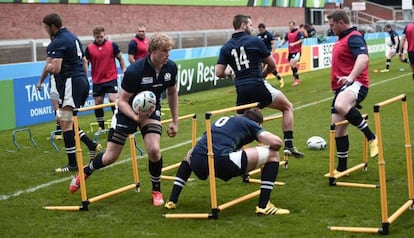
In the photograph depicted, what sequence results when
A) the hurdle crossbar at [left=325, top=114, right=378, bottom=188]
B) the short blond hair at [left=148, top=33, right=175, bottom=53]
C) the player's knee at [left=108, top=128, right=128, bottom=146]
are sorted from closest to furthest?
the short blond hair at [left=148, top=33, right=175, bottom=53] → the player's knee at [left=108, top=128, right=128, bottom=146] → the hurdle crossbar at [left=325, top=114, right=378, bottom=188]

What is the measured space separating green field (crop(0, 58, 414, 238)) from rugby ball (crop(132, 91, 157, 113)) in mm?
1144

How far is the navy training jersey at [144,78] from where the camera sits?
316 inches

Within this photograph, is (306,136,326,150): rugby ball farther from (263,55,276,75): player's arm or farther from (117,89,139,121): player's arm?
(117,89,139,121): player's arm

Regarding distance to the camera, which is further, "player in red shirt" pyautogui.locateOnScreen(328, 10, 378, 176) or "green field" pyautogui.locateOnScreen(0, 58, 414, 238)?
"player in red shirt" pyautogui.locateOnScreen(328, 10, 378, 176)

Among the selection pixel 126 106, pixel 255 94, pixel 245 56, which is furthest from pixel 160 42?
pixel 255 94

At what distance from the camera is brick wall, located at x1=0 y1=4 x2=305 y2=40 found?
28984 millimetres

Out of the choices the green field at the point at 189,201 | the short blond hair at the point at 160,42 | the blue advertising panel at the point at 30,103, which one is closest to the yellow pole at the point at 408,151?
the green field at the point at 189,201

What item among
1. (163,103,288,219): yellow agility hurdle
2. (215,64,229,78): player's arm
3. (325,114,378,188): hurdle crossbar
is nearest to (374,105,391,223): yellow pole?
(163,103,288,219): yellow agility hurdle

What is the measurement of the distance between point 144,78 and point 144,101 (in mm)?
293

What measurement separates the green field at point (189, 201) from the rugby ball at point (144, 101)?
3.75 ft

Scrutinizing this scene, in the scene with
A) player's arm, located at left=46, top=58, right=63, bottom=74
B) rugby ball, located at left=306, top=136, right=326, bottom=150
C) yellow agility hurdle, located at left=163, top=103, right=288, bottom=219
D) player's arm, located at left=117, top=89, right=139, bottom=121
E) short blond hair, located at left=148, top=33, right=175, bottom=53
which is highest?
short blond hair, located at left=148, top=33, right=175, bottom=53

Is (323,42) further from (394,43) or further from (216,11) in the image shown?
(216,11)

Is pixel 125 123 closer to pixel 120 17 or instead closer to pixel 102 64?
pixel 102 64

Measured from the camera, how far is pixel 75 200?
8.80m
